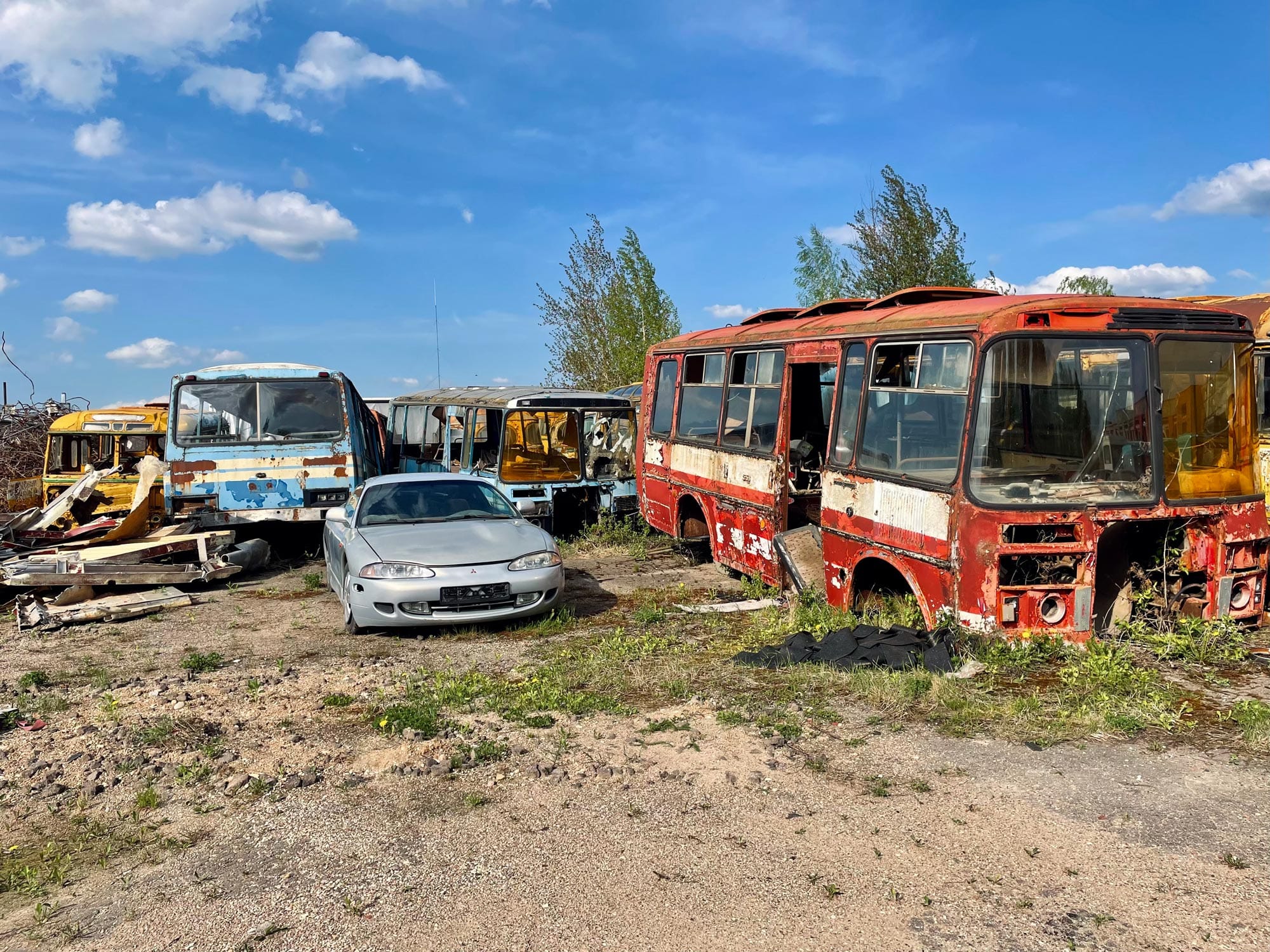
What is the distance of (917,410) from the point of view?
23.7ft

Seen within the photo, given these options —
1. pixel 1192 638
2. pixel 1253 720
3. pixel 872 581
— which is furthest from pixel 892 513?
pixel 1253 720

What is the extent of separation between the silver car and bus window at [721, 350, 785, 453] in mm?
2269

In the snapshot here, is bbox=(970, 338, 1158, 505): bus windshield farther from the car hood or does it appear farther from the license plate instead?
the car hood

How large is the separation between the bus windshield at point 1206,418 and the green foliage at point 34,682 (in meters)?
8.20

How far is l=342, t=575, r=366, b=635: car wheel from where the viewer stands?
28.6 feet

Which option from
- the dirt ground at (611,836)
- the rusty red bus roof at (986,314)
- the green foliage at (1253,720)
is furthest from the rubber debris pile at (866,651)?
the rusty red bus roof at (986,314)

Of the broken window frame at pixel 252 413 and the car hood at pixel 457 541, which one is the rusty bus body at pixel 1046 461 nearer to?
the car hood at pixel 457 541

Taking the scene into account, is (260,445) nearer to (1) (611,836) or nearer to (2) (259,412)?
(2) (259,412)

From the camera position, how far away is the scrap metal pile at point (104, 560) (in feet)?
33.4

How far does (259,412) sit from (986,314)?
9.81m

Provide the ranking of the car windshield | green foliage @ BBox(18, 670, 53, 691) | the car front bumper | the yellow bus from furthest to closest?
the yellow bus → the car windshield → the car front bumper → green foliage @ BBox(18, 670, 53, 691)

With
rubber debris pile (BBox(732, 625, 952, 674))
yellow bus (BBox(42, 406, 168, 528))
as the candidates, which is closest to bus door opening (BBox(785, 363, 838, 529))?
rubber debris pile (BBox(732, 625, 952, 674))

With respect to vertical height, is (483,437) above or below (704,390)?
below

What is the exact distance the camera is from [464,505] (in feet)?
32.9
